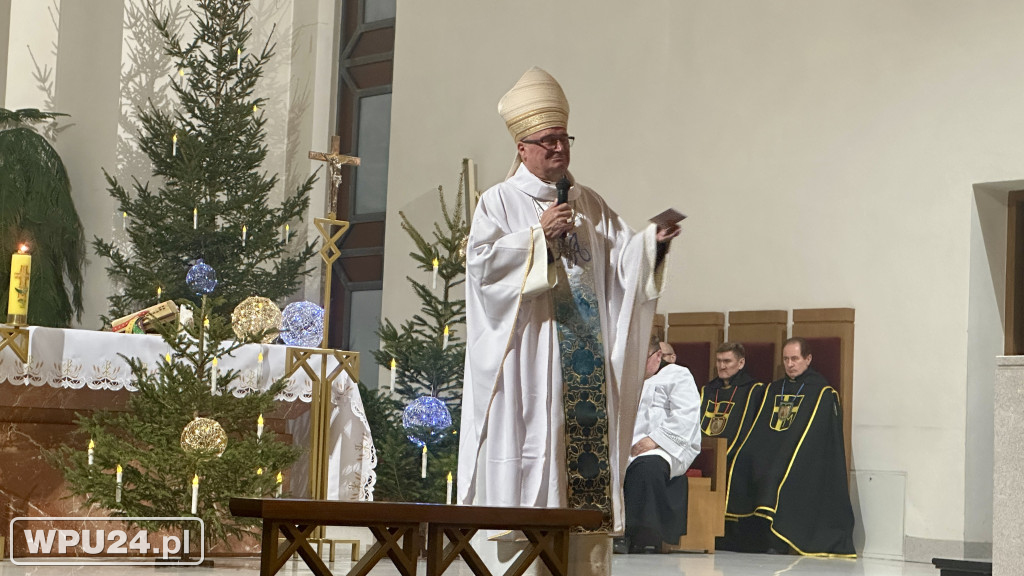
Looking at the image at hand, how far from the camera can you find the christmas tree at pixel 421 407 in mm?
9438

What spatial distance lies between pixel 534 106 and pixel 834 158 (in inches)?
248

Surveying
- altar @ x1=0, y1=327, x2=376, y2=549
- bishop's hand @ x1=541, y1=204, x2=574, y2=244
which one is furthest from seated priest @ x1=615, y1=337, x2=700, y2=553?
bishop's hand @ x1=541, y1=204, x2=574, y2=244

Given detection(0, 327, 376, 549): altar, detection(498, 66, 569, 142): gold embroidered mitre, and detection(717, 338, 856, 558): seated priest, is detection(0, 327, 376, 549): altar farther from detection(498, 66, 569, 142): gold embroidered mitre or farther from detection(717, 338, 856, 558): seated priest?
detection(717, 338, 856, 558): seated priest

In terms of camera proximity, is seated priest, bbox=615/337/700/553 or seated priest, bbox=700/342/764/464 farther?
seated priest, bbox=700/342/764/464

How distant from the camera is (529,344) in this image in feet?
14.9

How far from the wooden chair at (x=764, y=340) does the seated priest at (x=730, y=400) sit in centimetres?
11

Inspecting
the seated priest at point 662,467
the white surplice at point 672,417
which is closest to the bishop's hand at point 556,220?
the seated priest at point 662,467

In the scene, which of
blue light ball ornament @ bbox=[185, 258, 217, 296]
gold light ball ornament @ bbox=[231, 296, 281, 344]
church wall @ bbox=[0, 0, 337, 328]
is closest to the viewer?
gold light ball ornament @ bbox=[231, 296, 281, 344]

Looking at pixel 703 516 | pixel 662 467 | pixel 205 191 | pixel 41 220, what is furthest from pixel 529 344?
pixel 41 220

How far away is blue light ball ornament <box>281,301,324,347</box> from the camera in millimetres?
8078

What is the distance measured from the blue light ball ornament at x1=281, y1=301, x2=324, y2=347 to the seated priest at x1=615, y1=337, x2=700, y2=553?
2267 mm

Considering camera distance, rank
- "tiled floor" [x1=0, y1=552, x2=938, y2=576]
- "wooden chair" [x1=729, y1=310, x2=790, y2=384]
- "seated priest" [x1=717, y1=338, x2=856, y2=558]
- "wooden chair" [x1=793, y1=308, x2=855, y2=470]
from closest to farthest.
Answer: "tiled floor" [x1=0, y1=552, x2=938, y2=576] → "seated priest" [x1=717, y1=338, x2=856, y2=558] → "wooden chair" [x1=793, y1=308, x2=855, y2=470] → "wooden chair" [x1=729, y1=310, x2=790, y2=384]

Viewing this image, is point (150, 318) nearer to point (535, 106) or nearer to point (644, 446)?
point (535, 106)

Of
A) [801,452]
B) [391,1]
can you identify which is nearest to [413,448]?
[801,452]
